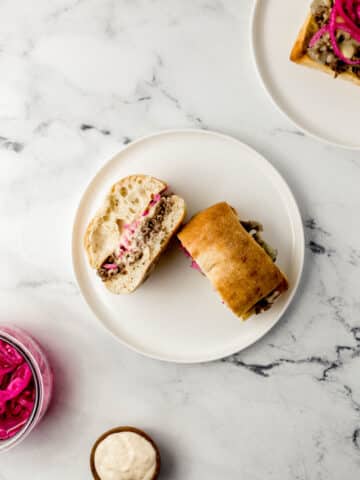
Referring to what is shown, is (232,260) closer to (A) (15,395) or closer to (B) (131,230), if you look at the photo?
(B) (131,230)

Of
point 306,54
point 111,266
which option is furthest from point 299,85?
point 111,266

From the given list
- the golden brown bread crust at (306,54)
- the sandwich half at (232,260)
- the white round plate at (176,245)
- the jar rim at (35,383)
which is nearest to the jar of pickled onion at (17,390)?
the jar rim at (35,383)

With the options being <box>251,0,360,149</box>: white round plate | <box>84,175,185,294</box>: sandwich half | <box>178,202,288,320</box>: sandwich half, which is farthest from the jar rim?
<box>251,0,360,149</box>: white round plate

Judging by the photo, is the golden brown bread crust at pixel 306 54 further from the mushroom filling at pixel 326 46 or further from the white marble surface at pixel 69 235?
the white marble surface at pixel 69 235

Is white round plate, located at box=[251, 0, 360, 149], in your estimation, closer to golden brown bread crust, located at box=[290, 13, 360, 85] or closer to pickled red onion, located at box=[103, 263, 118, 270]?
golden brown bread crust, located at box=[290, 13, 360, 85]

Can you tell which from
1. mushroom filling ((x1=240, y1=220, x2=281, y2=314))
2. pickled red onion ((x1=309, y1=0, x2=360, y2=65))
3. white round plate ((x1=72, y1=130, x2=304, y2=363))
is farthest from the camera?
white round plate ((x1=72, y1=130, x2=304, y2=363))

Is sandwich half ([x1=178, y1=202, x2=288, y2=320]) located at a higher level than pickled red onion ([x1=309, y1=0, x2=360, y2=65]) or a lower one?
lower
